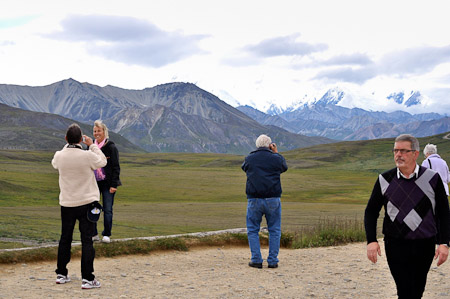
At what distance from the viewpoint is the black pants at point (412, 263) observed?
19.6 feet

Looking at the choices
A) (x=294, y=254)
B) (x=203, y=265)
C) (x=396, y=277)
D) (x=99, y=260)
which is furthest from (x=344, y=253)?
(x=396, y=277)

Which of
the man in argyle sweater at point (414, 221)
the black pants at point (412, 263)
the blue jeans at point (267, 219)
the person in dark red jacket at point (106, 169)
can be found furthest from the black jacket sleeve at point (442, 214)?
the person in dark red jacket at point (106, 169)

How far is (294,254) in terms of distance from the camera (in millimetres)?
13516

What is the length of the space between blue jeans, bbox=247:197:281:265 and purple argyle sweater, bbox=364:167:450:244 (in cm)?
486

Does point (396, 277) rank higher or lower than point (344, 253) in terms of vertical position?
higher

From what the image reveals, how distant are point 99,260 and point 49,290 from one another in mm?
2928

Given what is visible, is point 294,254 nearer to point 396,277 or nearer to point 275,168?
point 275,168

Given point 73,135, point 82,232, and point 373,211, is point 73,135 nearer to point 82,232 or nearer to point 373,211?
point 82,232

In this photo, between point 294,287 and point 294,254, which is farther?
point 294,254

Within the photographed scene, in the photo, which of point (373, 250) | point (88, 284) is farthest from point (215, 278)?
point (373, 250)

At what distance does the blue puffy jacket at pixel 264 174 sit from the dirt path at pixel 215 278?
1.77m

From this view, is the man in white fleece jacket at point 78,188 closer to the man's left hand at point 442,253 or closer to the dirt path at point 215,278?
the dirt path at point 215,278

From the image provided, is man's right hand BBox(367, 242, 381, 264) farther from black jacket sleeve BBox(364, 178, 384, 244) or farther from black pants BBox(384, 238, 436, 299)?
black pants BBox(384, 238, 436, 299)

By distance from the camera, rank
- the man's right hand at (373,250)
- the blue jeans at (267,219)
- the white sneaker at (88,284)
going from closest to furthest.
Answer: the man's right hand at (373,250) → the white sneaker at (88,284) → the blue jeans at (267,219)
